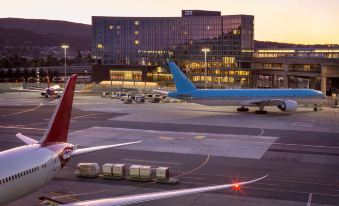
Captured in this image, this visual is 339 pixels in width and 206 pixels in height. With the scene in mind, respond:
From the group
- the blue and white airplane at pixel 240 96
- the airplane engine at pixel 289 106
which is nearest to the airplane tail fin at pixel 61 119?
the blue and white airplane at pixel 240 96

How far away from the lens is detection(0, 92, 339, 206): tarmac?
1182 inches

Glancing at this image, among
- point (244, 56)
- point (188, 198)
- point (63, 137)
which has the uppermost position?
point (244, 56)

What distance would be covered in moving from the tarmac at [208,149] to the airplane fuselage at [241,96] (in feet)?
7.93

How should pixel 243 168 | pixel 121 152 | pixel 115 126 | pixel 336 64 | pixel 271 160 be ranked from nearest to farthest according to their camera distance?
pixel 243 168 < pixel 271 160 < pixel 121 152 < pixel 115 126 < pixel 336 64

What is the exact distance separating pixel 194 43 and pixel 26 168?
169405 millimetres

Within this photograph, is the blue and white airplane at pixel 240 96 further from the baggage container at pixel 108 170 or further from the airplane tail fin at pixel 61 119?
the airplane tail fin at pixel 61 119

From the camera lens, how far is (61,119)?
27.4m

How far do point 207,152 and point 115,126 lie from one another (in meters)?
20.8

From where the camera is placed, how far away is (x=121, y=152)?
43750mm

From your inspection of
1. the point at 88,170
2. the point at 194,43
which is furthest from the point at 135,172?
the point at 194,43

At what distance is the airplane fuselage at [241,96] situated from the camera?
71.8m

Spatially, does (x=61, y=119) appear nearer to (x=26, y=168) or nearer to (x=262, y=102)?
(x=26, y=168)

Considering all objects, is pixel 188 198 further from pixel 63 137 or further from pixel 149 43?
pixel 149 43

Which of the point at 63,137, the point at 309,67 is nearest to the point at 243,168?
the point at 63,137
